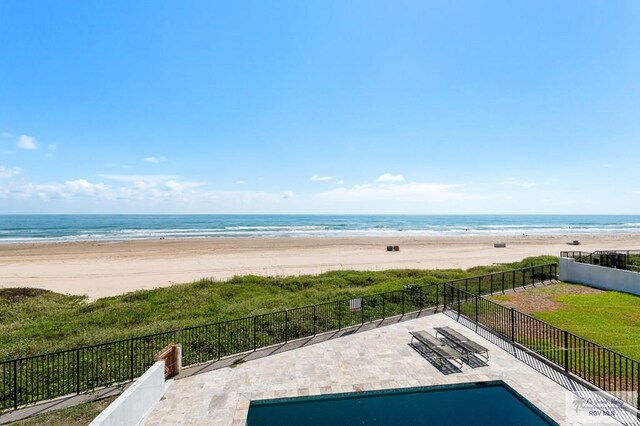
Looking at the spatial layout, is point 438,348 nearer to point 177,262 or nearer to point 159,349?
point 159,349

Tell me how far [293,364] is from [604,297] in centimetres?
1506

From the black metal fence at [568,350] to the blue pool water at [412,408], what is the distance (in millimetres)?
2138

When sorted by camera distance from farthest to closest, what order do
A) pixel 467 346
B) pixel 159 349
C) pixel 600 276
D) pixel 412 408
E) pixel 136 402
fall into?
1. pixel 600 276
2. pixel 159 349
3. pixel 467 346
4. pixel 412 408
5. pixel 136 402

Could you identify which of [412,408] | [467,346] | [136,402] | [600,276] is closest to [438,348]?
[467,346]

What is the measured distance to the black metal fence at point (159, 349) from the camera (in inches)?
330

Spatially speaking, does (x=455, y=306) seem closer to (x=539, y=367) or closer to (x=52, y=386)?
(x=539, y=367)

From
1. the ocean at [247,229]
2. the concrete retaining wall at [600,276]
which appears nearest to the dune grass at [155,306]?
the concrete retaining wall at [600,276]

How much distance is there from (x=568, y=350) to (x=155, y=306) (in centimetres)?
1741

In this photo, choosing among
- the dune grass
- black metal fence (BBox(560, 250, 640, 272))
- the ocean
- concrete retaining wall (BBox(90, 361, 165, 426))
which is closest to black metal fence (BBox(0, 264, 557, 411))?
the dune grass

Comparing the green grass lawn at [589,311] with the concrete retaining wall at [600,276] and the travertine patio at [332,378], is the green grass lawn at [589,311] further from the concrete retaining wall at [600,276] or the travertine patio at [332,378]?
the travertine patio at [332,378]

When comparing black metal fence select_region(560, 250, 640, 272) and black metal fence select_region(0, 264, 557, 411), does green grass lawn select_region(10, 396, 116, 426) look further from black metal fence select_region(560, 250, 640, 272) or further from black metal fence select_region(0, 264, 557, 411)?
black metal fence select_region(560, 250, 640, 272)

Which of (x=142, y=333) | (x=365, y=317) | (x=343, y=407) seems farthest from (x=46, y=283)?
(x=343, y=407)

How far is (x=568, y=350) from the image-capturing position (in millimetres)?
9164

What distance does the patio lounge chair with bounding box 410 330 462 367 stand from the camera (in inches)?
370
